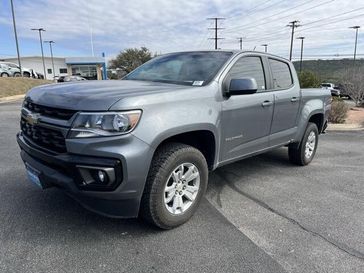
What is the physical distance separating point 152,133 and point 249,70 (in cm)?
197

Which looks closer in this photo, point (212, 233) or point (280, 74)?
point (212, 233)

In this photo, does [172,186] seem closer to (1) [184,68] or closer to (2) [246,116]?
(2) [246,116]

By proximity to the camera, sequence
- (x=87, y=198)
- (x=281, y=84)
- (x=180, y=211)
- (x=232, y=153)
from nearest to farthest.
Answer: (x=87, y=198)
(x=180, y=211)
(x=232, y=153)
(x=281, y=84)

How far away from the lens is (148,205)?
3094 mm

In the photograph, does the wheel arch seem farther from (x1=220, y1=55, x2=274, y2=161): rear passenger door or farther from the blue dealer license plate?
the blue dealer license plate

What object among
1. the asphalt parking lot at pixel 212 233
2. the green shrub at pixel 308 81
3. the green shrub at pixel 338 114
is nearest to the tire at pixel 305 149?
the asphalt parking lot at pixel 212 233

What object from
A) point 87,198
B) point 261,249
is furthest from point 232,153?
point 87,198

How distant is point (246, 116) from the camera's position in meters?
4.08

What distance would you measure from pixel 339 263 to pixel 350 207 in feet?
4.66

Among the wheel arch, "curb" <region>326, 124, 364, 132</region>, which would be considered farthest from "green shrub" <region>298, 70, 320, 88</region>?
the wheel arch

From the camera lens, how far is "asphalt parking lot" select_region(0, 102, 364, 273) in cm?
281

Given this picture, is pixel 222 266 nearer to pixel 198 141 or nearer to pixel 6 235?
pixel 198 141

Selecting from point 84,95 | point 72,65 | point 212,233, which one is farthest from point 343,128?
point 72,65

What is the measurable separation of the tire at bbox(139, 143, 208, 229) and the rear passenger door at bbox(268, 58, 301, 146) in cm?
169
